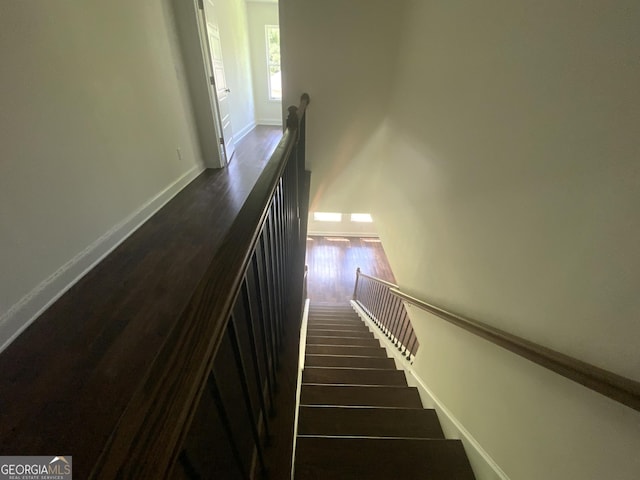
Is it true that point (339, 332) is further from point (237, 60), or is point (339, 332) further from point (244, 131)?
point (237, 60)

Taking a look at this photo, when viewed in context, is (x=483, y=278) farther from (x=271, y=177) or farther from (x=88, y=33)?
(x=88, y=33)

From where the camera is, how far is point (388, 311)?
3.64m

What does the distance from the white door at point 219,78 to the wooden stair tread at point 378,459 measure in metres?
3.49

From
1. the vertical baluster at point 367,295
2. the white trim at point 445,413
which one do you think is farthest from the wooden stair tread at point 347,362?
the vertical baluster at point 367,295

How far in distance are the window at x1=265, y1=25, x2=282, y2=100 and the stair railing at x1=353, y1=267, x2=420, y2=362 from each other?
435cm

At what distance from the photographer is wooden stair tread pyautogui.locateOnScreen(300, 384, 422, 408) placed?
6.50 feet

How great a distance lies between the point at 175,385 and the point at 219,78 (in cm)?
429

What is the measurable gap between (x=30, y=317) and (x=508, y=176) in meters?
2.59

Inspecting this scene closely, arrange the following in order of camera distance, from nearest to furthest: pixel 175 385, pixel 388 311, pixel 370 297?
1. pixel 175 385
2. pixel 388 311
3. pixel 370 297

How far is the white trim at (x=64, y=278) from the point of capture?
1461 mm

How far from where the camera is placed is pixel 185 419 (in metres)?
0.38

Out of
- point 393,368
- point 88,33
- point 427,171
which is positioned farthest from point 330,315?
point 88,33

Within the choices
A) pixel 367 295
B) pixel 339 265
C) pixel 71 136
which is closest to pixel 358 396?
pixel 71 136

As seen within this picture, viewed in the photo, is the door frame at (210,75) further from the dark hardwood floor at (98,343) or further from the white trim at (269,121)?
the white trim at (269,121)
